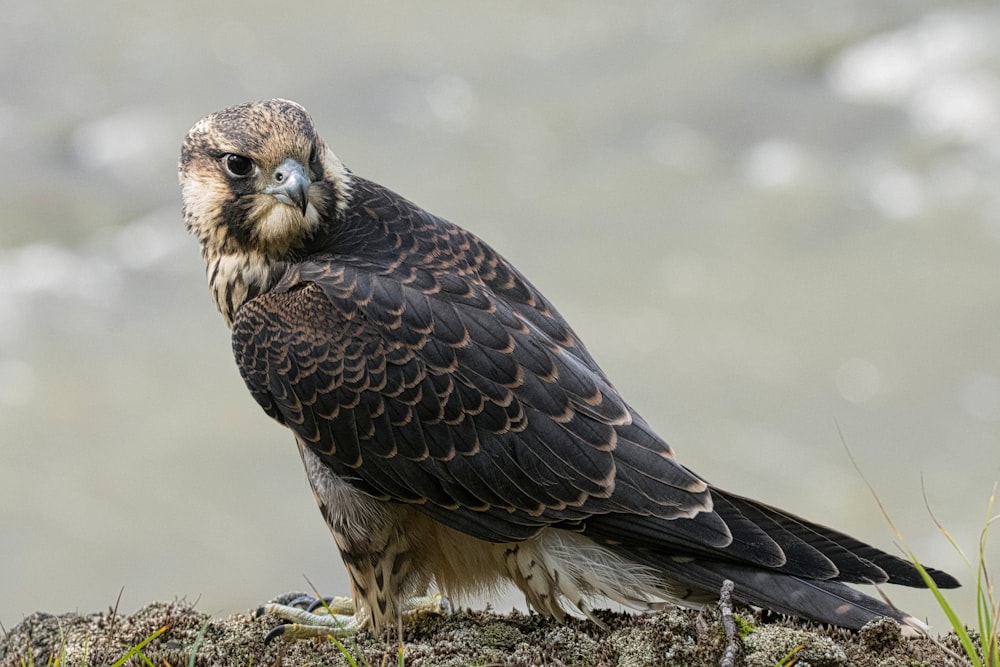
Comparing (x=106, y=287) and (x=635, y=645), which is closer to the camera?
(x=635, y=645)

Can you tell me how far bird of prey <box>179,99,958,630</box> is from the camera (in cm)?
382

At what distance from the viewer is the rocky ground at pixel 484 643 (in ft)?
11.3

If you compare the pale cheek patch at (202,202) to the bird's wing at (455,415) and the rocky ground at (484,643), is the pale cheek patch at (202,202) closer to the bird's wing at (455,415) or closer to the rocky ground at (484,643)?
the bird's wing at (455,415)

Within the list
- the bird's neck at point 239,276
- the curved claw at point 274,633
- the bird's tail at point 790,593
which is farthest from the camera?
the bird's neck at point 239,276

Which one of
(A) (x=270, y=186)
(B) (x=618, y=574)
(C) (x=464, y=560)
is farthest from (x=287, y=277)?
(B) (x=618, y=574)

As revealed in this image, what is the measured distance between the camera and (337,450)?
3.97m

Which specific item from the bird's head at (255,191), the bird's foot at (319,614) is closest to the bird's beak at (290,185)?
the bird's head at (255,191)

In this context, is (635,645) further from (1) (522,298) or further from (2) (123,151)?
(2) (123,151)

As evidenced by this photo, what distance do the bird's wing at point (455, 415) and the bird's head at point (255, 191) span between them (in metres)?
0.33

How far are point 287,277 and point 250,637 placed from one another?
115 centimetres

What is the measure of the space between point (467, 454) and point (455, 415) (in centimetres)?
12

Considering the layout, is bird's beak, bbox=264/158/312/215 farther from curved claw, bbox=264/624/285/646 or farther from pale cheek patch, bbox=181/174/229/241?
curved claw, bbox=264/624/285/646

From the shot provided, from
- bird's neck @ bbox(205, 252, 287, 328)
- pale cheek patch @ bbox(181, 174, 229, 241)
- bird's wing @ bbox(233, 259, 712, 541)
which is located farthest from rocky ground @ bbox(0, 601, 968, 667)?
pale cheek patch @ bbox(181, 174, 229, 241)

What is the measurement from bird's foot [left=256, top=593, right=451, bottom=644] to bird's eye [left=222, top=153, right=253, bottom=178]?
141 cm
